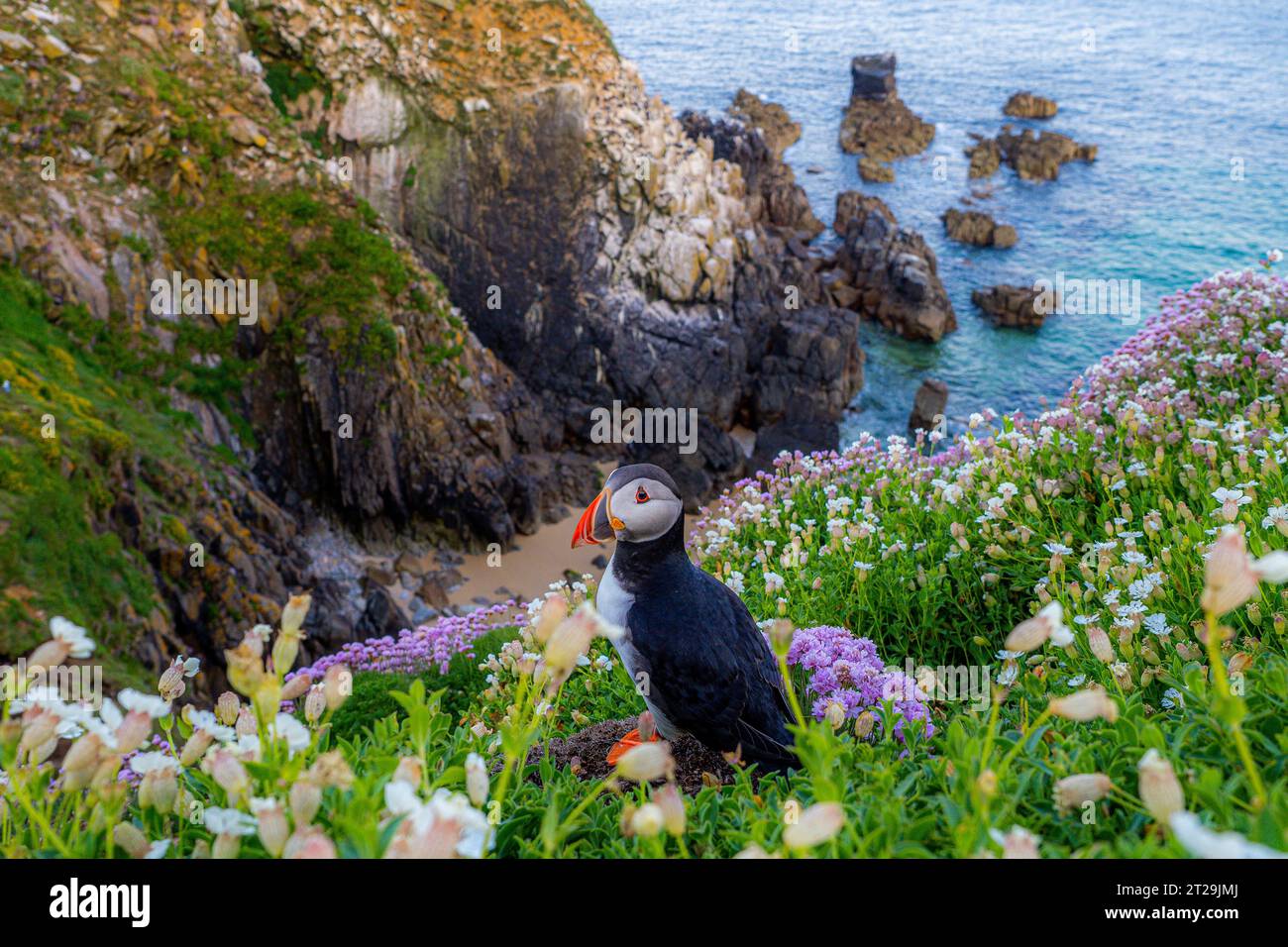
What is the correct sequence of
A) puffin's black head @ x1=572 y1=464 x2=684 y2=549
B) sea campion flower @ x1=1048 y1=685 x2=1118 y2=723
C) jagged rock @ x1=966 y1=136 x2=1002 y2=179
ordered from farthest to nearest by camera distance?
jagged rock @ x1=966 y1=136 x2=1002 y2=179
puffin's black head @ x1=572 y1=464 x2=684 y2=549
sea campion flower @ x1=1048 y1=685 x2=1118 y2=723

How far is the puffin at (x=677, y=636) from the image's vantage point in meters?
3.69

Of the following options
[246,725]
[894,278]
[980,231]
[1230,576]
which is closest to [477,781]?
[246,725]

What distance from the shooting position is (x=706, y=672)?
371cm

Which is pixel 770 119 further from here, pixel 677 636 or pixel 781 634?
pixel 781 634

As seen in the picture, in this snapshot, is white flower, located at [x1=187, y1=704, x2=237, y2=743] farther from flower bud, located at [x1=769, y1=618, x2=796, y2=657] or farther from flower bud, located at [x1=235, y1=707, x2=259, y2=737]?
flower bud, located at [x1=769, y1=618, x2=796, y2=657]

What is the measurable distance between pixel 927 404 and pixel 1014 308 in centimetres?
869

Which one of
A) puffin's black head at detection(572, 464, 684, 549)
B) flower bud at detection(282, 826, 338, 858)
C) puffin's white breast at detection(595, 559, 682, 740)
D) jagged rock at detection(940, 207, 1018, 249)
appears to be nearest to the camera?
flower bud at detection(282, 826, 338, 858)

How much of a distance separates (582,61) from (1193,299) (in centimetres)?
2126

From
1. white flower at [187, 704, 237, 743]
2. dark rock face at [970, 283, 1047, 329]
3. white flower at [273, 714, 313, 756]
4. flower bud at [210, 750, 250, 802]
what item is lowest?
dark rock face at [970, 283, 1047, 329]

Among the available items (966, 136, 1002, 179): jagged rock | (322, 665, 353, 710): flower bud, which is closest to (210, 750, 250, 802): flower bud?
(322, 665, 353, 710): flower bud

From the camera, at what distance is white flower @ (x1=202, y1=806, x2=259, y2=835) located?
1796mm

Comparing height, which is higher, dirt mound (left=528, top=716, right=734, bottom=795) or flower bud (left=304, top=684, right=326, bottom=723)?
flower bud (left=304, top=684, right=326, bottom=723)

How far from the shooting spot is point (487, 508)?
1856 centimetres

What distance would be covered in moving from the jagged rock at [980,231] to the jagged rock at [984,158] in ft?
23.7
